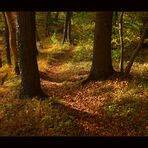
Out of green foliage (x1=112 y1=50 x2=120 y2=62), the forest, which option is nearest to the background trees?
the forest

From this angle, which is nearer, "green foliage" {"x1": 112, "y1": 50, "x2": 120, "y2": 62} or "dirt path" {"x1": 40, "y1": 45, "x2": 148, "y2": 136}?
"dirt path" {"x1": 40, "y1": 45, "x2": 148, "y2": 136}

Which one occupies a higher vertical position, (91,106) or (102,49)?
(102,49)

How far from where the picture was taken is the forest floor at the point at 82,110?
10680 millimetres

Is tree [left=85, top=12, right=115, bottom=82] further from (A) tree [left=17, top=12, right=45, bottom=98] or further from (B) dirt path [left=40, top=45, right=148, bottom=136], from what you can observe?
(A) tree [left=17, top=12, right=45, bottom=98]

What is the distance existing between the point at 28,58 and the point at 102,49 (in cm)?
450

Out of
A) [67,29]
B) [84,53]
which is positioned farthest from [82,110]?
[67,29]

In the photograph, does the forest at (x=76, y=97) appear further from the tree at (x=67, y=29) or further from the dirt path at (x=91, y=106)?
the tree at (x=67, y=29)

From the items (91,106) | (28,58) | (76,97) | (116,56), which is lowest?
(116,56)

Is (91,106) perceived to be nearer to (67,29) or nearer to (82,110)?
(82,110)

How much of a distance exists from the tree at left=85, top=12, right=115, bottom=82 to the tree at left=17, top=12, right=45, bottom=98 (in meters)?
3.85

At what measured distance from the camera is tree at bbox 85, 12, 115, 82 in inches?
656

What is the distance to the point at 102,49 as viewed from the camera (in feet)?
55.2

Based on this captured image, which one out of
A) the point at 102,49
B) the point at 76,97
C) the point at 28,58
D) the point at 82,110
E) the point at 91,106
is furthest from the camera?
the point at 102,49

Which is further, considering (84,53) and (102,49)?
(84,53)
